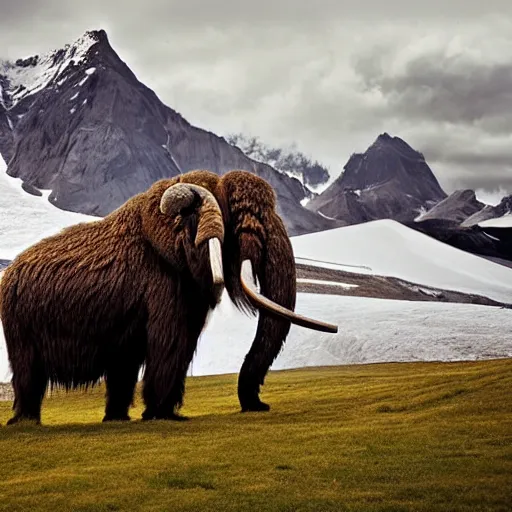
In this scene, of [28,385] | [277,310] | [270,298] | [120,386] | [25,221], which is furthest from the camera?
[25,221]

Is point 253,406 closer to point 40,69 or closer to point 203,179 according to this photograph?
point 203,179

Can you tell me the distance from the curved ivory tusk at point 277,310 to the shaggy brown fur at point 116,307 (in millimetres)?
852

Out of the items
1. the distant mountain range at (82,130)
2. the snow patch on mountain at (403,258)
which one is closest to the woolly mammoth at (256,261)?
the snow patch on mountain at (403,258)

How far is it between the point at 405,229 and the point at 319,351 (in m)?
80.6

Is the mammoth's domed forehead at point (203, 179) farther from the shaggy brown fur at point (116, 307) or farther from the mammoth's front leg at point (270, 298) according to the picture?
the mammoth's front leg at point (270, 298)

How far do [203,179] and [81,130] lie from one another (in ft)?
537

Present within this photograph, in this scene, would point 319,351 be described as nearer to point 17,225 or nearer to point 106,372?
point 106,372

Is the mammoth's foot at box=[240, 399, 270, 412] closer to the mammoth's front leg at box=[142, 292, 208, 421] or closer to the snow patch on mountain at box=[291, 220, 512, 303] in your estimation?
the mammoth's front leg at box=[142, 292, 208, 421]

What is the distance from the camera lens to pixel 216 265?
49.2 ft

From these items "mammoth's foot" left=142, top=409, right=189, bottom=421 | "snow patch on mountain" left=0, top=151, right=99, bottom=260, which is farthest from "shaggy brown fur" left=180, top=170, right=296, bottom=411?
"snow patch on mountain" left=0, top=151, right=99, bottom=260

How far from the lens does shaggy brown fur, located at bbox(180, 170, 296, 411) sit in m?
15.9

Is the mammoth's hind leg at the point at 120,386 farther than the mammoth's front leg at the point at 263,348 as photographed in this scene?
Yes

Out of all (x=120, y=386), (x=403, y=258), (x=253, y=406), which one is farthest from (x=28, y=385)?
(x=403, y=258)

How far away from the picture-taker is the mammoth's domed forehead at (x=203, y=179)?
17.0 meters
